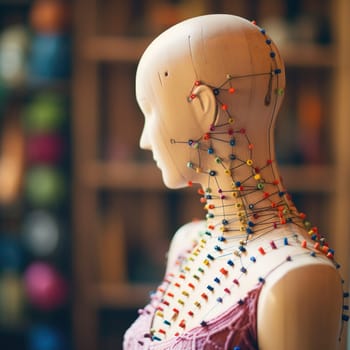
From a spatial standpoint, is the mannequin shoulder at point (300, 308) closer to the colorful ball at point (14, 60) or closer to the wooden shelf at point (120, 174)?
the wooden shelf at point (120, 174)

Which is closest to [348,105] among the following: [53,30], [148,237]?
[148,237]

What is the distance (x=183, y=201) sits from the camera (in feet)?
8.29

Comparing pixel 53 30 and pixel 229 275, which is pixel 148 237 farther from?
pixel 229 275

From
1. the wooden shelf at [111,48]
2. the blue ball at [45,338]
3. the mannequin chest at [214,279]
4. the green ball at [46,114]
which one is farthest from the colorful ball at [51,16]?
the mannequin chest at [214,279]

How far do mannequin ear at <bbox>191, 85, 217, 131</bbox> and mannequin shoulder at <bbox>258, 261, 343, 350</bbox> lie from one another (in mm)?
230

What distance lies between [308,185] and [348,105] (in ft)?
1.12

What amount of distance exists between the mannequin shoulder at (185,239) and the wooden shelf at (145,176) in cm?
124

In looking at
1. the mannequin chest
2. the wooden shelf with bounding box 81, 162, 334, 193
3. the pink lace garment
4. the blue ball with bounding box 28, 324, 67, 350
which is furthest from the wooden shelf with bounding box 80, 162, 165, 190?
the pink lace garment

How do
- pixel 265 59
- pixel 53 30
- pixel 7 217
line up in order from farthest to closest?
pixel 7 217 → pixel 53 30 → pixel 265 59

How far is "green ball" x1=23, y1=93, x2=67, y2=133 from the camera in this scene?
2.29 m

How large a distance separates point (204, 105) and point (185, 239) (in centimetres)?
31

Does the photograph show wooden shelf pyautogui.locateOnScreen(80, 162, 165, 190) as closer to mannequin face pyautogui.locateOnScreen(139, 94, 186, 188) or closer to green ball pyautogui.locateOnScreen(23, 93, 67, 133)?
green ball pyautogui.locateOnScreen(23, 93, 67, 133)

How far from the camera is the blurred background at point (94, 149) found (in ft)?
7.57

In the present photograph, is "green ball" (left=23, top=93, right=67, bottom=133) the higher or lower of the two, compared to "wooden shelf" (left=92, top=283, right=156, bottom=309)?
higher
